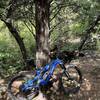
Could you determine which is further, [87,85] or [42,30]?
[87,85]

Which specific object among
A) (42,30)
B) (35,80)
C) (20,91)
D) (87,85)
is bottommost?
(87,85)

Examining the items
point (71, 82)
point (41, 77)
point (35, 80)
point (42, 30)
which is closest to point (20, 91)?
point (35, 80)

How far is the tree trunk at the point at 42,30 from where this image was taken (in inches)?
221

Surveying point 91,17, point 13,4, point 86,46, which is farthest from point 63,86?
point 86,46

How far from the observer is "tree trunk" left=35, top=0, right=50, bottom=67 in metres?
5.61

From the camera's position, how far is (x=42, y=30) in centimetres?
567

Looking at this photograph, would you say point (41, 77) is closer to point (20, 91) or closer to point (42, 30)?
point (20, 91)

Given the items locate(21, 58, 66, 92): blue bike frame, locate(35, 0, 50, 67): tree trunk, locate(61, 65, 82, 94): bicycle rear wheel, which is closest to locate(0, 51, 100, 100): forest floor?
locate(61, 65, 82, 94): bicycle rear wheel

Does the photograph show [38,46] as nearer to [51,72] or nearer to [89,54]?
[51,72]

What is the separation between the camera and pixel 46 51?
5.82 m

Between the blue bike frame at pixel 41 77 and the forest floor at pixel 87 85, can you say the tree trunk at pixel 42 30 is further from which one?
the forest floor at pixel 87 85

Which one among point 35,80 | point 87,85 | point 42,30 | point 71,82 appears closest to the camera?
point 35,80

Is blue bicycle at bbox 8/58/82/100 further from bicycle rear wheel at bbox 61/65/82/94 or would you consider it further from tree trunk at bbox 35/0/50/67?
tree trunk at bbox 35/0/50/67

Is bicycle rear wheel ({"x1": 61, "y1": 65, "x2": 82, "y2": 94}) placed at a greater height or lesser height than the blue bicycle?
lesser
